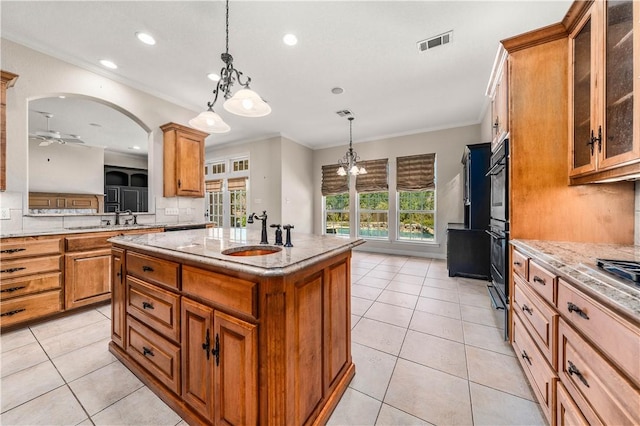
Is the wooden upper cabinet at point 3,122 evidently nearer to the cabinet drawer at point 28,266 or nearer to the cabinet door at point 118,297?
the cabinet drawer at point 28,266

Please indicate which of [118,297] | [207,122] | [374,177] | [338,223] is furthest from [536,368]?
[338,223]

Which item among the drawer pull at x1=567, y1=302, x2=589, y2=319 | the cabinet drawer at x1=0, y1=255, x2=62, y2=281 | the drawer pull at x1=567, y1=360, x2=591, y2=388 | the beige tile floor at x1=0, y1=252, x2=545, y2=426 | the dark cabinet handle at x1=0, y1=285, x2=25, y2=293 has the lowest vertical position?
the beige tile floor at x1=0, y1=252, x2=545, y2=426

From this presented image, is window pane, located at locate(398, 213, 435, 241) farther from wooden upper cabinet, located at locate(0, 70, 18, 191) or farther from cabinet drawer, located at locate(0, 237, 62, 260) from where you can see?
wooden upper cabinet, located at locate(0, 70, 18, 191)

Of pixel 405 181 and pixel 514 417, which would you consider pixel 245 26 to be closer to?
pixel 514 417

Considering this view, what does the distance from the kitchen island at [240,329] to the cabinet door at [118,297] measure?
61 millimetres

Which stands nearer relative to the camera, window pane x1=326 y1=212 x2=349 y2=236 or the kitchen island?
the kitchen island

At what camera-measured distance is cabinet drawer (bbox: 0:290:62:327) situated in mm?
2178

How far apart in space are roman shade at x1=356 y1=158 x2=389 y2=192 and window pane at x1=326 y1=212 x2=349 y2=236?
885 mm

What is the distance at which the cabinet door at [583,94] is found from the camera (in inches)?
58.0

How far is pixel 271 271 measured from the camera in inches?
37.1

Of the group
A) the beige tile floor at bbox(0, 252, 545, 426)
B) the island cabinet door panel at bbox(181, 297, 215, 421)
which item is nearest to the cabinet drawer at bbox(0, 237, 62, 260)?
the beige tile floor at bbox(0, 252, 545, 426)

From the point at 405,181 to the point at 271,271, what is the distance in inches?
207

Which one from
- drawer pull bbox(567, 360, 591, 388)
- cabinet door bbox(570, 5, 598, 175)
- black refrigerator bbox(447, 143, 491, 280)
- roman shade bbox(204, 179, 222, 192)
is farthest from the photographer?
roman shade bbox(204, 179, 222, 192)

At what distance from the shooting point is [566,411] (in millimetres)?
1033
